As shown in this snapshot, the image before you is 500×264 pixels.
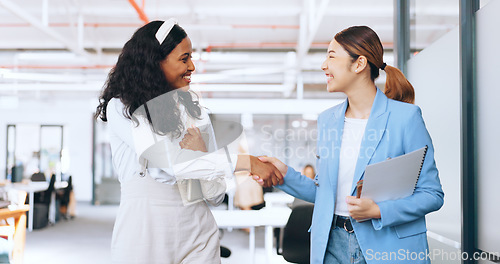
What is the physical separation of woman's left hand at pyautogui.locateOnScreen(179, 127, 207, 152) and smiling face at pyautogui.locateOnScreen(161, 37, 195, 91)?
186 millimetres

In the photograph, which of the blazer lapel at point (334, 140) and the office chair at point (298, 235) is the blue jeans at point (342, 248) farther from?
the office chair at point (298, 235)

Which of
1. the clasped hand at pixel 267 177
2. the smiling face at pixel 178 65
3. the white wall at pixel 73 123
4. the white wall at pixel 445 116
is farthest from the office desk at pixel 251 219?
the white wall at pixel 73 123

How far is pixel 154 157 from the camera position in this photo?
1.30 meters

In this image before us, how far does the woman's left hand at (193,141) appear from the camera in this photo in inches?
52.6

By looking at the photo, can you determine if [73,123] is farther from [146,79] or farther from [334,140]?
[334,140]

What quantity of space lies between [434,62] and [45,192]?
751cm

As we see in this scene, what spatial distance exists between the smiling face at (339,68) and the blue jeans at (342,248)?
50 cm

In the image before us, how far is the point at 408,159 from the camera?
52.4 inches

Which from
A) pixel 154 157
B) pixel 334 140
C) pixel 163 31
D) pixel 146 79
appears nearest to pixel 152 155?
pixel 154 157

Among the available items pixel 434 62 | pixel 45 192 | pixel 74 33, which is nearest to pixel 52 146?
pixel 45 192

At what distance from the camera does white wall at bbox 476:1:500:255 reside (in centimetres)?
182

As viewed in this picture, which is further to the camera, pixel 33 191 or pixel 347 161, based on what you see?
pixel 33 191

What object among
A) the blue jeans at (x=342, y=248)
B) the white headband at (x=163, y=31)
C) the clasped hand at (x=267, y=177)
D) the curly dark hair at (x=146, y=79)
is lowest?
the blue jeans at (x=342, y=248)

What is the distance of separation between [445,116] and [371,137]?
1030 millimetres
